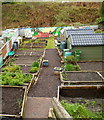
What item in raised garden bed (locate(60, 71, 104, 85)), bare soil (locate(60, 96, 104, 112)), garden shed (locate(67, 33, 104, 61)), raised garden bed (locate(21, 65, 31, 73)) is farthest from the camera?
garden shed (locate(67, 33, 104, 61))

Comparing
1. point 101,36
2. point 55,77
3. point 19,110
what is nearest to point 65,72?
point 55,77

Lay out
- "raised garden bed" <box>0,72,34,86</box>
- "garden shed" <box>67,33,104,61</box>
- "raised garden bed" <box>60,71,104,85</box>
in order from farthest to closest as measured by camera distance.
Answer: "garden shed" <box>67,33,104,61</box> → "raised garden bed" <box>60,71,104,85</box> → "raised garden bed" <box>0,72,34,86</box>

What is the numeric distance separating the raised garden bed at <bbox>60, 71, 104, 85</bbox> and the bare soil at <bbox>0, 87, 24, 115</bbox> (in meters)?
2.54

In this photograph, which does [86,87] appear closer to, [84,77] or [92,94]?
[92,94]

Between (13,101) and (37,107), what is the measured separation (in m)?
0.96

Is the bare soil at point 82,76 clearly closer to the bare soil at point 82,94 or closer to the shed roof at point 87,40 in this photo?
the bare soil at point 82,94

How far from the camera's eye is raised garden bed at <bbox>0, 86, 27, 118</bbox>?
6355mm

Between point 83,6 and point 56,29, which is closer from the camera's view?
point 56,29

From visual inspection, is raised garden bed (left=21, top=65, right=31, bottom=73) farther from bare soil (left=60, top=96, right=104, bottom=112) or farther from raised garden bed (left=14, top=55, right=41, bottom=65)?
bare soil (left=60, top=96, right=104, bottom=112)

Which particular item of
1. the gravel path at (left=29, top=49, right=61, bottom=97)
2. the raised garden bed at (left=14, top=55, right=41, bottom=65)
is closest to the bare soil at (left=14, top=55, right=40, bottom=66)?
the raised garden bed at (left=14, top=55, right=41, bottom=65)

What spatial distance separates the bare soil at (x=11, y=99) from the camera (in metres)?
6.52

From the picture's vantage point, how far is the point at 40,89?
353 inches

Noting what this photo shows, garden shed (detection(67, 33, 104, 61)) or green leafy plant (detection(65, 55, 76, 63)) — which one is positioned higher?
garden shed (detection(67, 33, 104, 61))

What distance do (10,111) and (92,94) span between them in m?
3.44
